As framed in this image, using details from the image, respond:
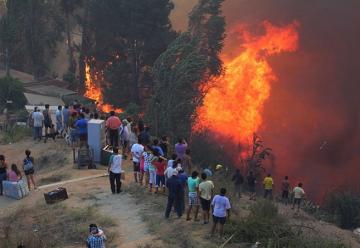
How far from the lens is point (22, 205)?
635 inches

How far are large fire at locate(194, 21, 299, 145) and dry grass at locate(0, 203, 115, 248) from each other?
20464 millimetres

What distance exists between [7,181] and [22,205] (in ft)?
4.81

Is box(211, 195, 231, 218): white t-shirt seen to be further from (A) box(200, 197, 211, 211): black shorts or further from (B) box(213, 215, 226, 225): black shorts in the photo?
(A) box(200, 197, 211, 211): black shorts

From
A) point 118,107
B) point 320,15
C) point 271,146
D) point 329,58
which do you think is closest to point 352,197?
point 271,146

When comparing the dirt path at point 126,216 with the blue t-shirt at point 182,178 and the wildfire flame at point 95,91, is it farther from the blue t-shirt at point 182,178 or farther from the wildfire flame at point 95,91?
the wildfire flame at point 95,91

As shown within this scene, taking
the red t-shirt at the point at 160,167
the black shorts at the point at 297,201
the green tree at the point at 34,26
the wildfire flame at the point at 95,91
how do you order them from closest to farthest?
the red t-shirt at the point at 160,167, the black shorts at the point at 297,201, the wildfire flame at the point at 95,91, the green tree at the point at 34,26

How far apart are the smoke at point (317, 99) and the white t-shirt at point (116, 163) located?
66.9ft

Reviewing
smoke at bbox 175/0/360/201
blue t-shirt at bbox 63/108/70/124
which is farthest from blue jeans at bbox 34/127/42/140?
smoke at bbox 175/0/360/201

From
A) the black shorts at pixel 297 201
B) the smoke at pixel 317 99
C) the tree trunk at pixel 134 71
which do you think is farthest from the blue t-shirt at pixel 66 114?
the tree trunk at pixel 134 71

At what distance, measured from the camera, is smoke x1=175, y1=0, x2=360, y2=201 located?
3384cm

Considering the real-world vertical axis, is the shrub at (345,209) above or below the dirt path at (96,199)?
below

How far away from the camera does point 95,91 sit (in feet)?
140

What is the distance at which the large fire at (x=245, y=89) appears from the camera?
35.5m

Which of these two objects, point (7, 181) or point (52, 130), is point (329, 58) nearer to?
point (52, 130)
